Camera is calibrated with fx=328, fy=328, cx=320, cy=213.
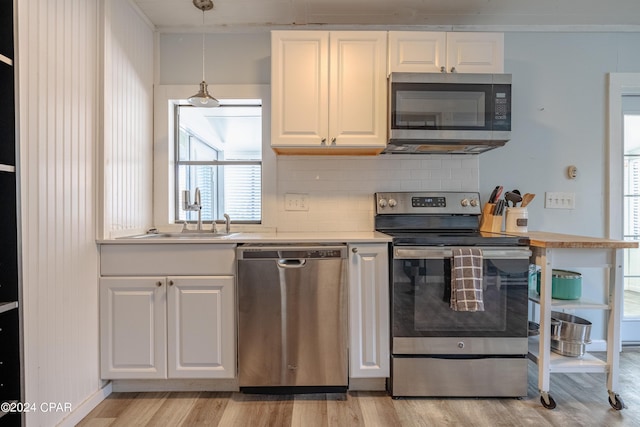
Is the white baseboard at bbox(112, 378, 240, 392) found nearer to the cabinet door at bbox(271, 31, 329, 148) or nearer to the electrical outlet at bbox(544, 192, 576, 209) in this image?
the cabinet door at bbox(271, 31, 329, 148)

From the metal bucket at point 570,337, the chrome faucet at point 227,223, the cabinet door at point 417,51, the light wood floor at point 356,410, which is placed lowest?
the light wood floor at point 356,410

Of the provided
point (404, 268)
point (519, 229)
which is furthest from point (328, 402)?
point (519, 229)

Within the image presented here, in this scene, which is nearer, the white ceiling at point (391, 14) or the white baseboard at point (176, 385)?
the white baseboard at point (176, 385)

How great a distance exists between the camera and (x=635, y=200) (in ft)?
8.18

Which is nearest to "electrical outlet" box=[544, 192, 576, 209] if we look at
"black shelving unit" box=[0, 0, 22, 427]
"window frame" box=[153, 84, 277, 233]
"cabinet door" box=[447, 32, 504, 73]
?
"cabinet door" box=[447, 32, 504, 73]

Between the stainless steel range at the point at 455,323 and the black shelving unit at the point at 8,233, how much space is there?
5.51ft

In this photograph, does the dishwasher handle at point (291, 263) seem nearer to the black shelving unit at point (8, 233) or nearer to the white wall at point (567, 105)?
the black shelving unit at point (8, 233)

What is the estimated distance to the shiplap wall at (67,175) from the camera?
1342mm

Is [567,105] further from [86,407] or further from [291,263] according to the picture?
[86,407]

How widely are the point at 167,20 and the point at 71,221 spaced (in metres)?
1.56

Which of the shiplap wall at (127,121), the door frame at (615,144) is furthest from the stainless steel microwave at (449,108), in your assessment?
the shiplap wall at (127,121)

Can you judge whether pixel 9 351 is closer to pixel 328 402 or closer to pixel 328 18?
pixel 328 402

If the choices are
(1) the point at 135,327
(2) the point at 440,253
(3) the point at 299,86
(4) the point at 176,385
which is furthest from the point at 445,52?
(4) the point at 176,385

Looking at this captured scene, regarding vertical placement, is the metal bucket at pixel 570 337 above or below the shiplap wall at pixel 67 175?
below
